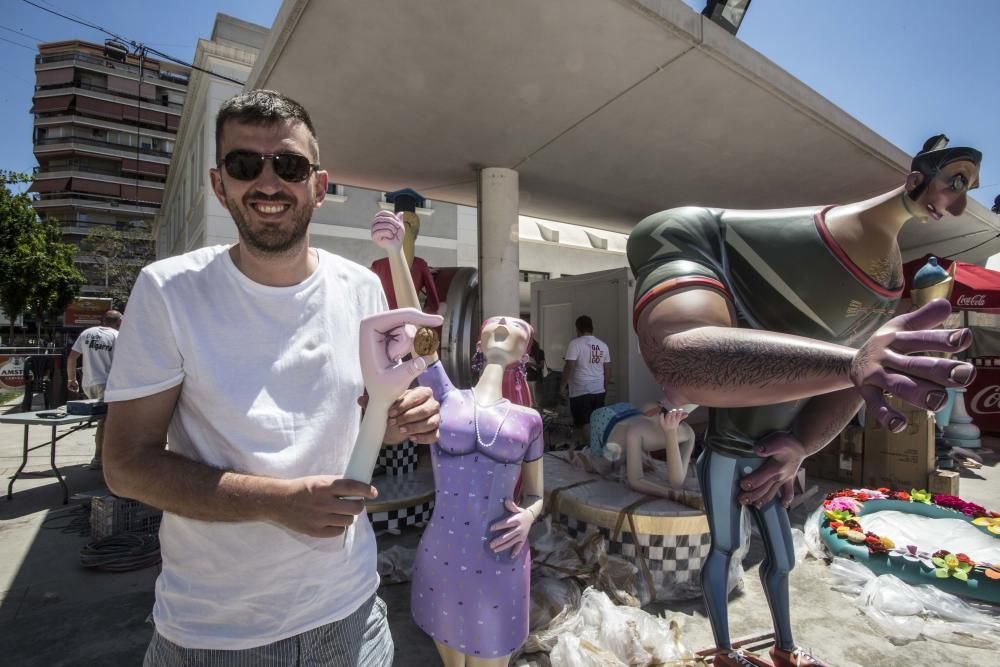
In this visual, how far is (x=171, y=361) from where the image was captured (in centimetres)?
101

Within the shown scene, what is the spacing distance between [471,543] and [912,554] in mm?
3189

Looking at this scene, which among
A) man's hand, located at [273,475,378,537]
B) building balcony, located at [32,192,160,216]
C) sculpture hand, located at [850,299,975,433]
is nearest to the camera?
sculpture hand, located at [850,299,975,433]

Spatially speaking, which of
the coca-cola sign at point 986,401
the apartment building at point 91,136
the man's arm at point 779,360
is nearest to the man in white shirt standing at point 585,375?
the man's arm at point 779,360

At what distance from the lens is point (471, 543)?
1888 millimetres

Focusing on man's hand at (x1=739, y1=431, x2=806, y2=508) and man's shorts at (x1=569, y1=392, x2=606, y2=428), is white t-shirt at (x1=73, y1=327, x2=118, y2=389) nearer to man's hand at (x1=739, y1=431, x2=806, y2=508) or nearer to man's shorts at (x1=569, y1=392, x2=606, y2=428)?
man's shorts at (x1=569, y1=392, x2=606, y2=428)

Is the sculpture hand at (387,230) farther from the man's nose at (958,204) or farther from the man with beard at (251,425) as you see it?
the man's nose at (958,204)

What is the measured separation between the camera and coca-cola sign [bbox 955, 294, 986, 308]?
6066 millimetres

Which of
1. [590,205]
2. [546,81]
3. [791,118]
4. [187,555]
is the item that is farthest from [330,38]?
[590,205]

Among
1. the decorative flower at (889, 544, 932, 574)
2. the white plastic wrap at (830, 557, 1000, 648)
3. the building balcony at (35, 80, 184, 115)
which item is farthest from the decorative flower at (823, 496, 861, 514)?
the building balcony at (35, 80, 184, 115)

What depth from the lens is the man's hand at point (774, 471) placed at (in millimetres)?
1609

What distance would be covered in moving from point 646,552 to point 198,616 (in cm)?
257

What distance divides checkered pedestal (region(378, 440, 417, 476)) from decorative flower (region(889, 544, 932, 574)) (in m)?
3.40

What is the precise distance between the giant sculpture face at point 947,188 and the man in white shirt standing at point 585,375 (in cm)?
433

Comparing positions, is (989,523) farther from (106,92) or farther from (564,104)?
(106,92)
